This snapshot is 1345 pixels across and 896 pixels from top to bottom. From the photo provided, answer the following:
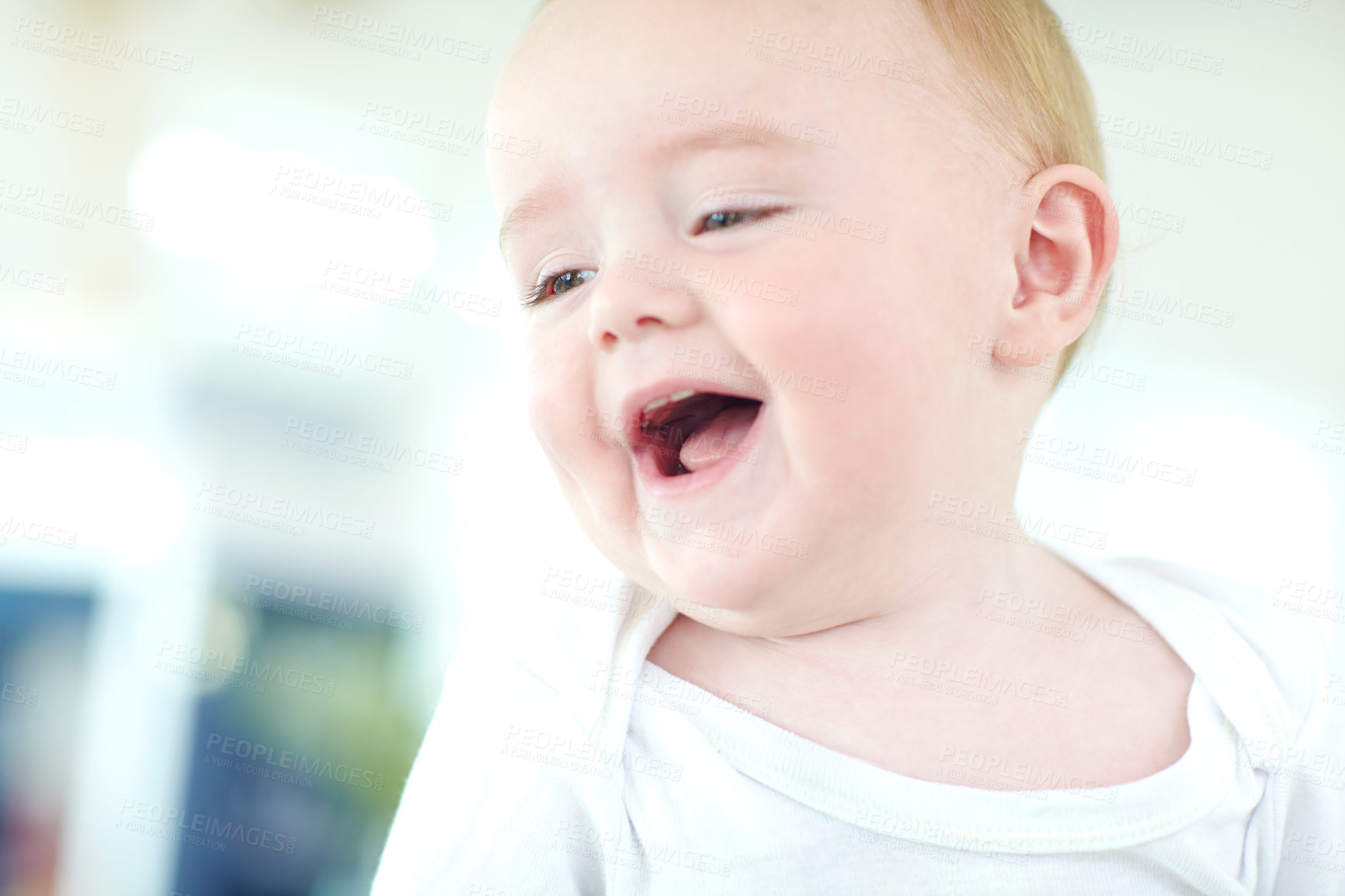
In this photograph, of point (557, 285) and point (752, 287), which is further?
point (557, 285)

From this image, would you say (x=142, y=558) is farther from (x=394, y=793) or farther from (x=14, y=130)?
(x=14, y=130)

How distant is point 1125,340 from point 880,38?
4.22ft

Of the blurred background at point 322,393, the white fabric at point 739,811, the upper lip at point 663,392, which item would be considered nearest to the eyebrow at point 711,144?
the upper lip at point 663,392

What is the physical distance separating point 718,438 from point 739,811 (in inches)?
8.7

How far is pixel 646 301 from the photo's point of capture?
0.53 meters

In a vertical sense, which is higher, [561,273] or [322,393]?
[322,393]

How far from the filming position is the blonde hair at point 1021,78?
630mm

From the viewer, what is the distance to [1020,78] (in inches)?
26.6

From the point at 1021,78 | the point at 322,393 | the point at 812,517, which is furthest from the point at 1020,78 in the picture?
the point at 322,393

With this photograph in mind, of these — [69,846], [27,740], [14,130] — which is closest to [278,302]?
[14,130]

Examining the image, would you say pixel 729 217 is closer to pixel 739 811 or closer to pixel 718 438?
pixel 718 438

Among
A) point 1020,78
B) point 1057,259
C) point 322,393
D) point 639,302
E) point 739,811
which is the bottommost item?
point 739,811

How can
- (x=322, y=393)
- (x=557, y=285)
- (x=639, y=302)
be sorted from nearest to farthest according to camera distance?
1. (x=639, y=302)
2. (x=557, y=285)
3. (x=322, y=393)

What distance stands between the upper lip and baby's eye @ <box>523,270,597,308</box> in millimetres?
107
